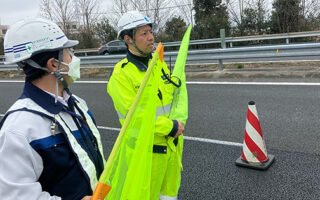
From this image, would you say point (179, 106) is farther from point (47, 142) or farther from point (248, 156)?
point (248, 156)

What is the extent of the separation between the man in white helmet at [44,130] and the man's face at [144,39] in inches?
43.9

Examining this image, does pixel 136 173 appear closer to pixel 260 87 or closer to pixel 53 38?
pixel 53 38

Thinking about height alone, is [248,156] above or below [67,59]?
below

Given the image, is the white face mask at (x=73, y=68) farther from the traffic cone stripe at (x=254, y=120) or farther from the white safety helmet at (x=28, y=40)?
the traffic cone stripe at (x=254, y=120)

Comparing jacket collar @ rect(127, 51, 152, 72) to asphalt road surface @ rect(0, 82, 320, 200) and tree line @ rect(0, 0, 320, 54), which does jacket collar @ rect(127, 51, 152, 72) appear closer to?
A: asphalt road surface @ rect(0, 82, 320, 200)

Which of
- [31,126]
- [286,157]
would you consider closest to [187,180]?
[286,157]

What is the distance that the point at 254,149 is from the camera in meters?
4.11

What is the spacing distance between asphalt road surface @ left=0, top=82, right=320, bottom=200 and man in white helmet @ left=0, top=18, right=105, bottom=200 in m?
2.19

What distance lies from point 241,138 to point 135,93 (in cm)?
292

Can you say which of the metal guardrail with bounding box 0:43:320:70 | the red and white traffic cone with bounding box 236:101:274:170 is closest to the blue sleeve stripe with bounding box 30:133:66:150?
the red and white traffic cone with bounding box 236:101:274:170

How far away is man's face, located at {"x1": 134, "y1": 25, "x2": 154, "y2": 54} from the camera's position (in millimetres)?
2881

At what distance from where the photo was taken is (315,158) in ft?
13.5

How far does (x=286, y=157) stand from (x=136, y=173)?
3.09 m

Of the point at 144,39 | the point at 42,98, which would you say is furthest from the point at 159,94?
the point at 42,98
